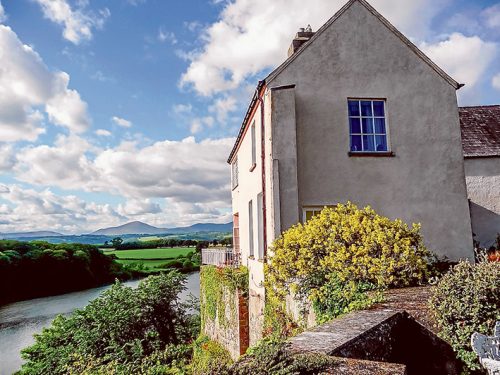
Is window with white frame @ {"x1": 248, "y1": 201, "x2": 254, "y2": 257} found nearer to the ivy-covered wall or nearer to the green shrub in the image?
the ivy-covered wall

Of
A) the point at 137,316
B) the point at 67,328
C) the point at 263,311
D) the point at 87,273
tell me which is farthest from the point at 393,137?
the point at 87,273

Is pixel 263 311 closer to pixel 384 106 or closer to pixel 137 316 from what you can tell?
pixel 384 106

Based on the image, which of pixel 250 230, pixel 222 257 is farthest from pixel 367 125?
pixel 222 257

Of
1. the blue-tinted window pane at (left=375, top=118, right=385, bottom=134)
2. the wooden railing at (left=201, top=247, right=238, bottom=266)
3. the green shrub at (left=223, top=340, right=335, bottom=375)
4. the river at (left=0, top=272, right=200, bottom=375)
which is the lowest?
the river at (left=0, top=272, right=200, bottom=375)

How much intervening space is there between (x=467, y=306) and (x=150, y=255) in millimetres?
87701

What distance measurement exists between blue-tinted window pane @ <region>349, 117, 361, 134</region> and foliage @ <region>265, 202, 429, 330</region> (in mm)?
3687

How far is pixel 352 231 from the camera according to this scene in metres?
8.21

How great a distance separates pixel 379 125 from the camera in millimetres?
11961

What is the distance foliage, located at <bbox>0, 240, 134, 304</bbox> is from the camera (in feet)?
175

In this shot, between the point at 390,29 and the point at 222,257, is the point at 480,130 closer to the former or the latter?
the point at 390,29

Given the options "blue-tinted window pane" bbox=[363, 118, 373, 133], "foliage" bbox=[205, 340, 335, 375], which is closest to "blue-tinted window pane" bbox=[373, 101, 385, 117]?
"blue-tinted window pane" bbox=[363, 118, 373, 133]

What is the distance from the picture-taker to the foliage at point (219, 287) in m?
14.2

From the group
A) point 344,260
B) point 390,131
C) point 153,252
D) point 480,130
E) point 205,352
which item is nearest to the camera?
point 344,260

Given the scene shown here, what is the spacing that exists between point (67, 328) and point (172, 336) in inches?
176
